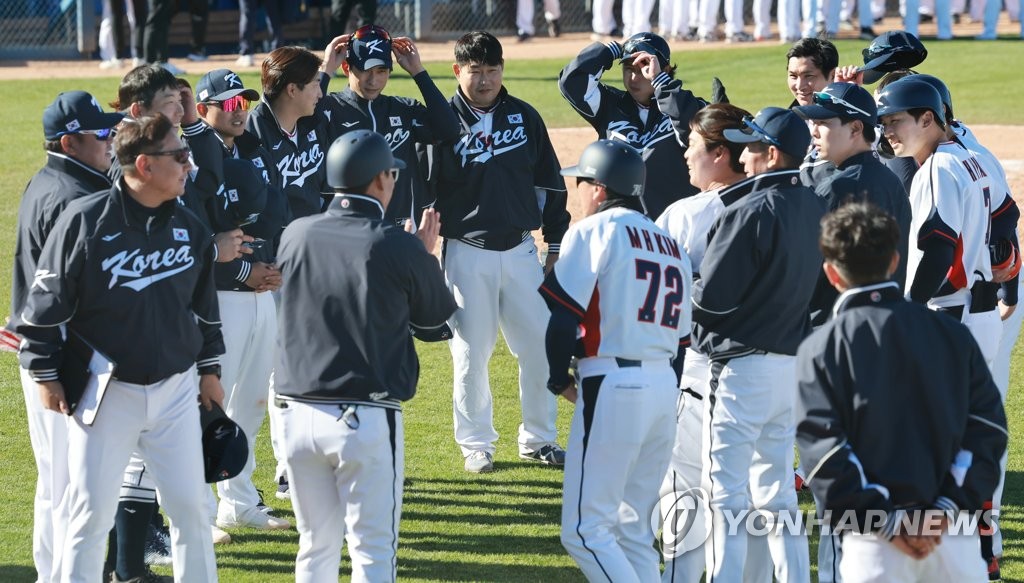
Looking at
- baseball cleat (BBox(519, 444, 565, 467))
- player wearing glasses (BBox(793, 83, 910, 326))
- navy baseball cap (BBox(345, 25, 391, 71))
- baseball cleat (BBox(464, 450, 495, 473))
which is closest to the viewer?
player wearing glasses (BBox(793, 83, 910, 326))

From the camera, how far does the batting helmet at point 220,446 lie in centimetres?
470

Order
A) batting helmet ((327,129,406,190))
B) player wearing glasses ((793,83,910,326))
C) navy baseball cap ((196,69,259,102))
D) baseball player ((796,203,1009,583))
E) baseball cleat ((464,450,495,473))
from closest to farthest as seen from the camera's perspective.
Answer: baseball player ((796,203,1009,583)), batting helmet ((327,129,406,190)), player wearing glasses ((793,83,910,326)), navy baseball cap ((196,69,259,102)), baseball cleat ((464,450,495,473))

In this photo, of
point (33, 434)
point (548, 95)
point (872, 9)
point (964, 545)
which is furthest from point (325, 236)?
point (872, 9)

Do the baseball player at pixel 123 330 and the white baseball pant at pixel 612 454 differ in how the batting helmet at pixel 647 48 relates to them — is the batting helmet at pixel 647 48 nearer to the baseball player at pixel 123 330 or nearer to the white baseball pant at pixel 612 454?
the white baseball pant at pixel 612 454

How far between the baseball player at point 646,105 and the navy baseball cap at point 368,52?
3.16 ft

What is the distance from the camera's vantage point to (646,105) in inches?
271

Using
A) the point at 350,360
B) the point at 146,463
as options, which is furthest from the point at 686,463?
the point at 146,463

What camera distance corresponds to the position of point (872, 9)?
21984 millimetres

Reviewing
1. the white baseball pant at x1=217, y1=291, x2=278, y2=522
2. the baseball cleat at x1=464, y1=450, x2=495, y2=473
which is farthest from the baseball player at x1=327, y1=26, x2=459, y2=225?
the baseball cleat at x1=464, y1=450, x2=495, y2=473

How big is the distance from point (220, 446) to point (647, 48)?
3.10 m

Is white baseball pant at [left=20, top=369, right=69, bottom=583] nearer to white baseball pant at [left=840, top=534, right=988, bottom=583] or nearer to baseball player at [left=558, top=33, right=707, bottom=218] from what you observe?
white baseball pant at [left=840, top=534, right=988, bottom=583]

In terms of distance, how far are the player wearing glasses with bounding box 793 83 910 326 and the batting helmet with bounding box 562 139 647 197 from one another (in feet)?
3.02

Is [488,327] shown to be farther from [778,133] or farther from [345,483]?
[345,483]

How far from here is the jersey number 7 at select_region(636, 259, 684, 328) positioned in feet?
14.4
